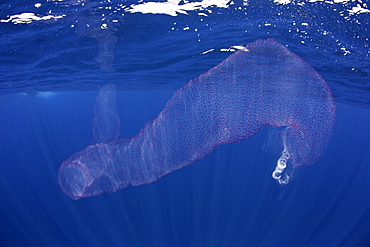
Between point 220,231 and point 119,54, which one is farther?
point 220,231

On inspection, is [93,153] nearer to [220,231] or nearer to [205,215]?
[220,231]

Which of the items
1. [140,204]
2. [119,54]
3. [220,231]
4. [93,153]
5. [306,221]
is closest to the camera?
[93,153]

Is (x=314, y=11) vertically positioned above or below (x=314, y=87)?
above

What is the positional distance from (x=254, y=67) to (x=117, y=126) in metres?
5.83

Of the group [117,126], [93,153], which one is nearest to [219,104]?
[93,153]

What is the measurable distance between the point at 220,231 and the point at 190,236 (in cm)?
196

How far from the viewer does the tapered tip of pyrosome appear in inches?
251

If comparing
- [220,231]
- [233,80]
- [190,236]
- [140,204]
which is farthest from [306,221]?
[233,80]

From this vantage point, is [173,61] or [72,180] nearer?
[72,180]

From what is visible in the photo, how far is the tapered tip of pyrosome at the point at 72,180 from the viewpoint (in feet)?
20.9

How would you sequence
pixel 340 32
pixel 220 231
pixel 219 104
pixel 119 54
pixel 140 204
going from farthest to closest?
pixel 140 204, pixel 220 231, pixel 119 54, pixel 340 32, pixel 219 104

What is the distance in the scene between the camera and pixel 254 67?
17.3 ft

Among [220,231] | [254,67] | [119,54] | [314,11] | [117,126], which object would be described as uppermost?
[314,11]

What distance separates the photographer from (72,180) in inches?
255
